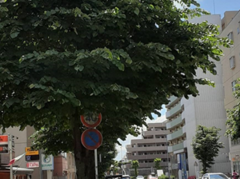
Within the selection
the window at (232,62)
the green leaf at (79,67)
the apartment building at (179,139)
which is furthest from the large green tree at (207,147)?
the green leaf at (79,67)

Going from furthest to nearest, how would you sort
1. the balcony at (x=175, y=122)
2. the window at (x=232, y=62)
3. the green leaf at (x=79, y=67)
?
the balcony at (x=175, y=122) → the window at (x=232, y=62) → the green leaf at (x=79, y=67)

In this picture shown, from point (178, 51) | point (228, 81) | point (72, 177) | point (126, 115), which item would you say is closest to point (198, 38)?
point (178, 51)

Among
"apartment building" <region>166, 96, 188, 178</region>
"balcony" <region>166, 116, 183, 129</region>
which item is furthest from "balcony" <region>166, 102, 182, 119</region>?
"balcony" <region>166, 116, 183, 129</region>

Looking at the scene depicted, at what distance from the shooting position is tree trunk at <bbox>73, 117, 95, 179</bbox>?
30.6 feet

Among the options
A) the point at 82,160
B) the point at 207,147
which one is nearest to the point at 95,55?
the point at 82,160

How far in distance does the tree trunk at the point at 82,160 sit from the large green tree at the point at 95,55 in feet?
3.16

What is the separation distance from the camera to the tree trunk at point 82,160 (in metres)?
9.32

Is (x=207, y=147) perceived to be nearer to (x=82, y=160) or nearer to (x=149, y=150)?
(x=82, y=160)

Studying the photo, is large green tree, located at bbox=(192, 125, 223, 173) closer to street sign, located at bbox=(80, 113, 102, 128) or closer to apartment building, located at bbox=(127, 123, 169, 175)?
street sign, located at bbox=(80, 113, 102, 128)

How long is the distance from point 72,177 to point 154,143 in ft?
242

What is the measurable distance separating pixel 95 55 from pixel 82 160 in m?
3.93

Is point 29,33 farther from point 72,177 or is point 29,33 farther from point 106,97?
point 72,177

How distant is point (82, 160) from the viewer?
952 centimetres

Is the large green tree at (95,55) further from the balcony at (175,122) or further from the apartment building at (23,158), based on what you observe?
the balcony at (175,122)
